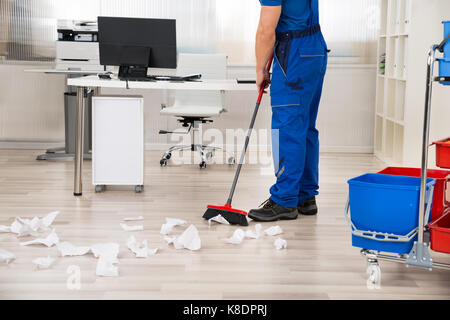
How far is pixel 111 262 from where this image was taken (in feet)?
8.05

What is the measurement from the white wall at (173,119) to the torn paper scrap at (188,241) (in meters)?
3.11

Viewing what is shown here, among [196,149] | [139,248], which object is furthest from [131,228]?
[196,149]

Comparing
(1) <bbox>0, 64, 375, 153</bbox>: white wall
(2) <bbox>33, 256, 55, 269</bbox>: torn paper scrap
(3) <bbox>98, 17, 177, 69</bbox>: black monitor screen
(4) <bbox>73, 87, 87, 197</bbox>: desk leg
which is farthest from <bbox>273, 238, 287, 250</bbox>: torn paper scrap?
(1) <bbox>0, 64, 375, 153</bbox>: white wall

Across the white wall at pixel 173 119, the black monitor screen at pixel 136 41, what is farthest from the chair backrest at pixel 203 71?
the black monitor screen at pixel 136 41

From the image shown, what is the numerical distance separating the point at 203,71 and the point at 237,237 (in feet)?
8.12

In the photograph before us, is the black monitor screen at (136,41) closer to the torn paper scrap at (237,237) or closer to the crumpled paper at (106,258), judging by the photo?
the torn paper scrap at (237,237)

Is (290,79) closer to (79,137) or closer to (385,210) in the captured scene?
(385,210)

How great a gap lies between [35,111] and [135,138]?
2.43 metres

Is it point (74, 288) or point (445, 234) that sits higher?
point (445, 234)

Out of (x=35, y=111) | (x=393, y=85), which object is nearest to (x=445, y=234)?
(x=393, y=85)

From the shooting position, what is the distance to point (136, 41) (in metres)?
3.65

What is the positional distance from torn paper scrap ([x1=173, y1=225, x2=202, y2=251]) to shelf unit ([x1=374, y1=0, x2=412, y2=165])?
8.13 ft

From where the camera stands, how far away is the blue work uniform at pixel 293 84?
3.06 m
